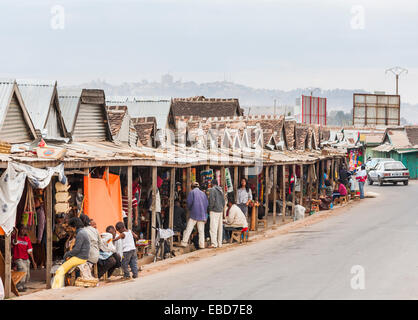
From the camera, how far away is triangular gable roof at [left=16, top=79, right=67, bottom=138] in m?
17.8

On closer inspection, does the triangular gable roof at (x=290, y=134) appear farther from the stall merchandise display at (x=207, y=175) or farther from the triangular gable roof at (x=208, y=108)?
the stall merchandise display at (x=207, y=175)

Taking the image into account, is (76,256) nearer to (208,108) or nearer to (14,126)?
(14,126)

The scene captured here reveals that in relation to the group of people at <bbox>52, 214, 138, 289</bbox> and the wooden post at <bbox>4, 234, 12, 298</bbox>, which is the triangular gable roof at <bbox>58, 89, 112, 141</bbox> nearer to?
the group of people at <bbox>52, 214, 138, 289</bbox>

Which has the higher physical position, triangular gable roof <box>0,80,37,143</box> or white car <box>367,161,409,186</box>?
triangular gable roof <box>0,80,37,143</box>

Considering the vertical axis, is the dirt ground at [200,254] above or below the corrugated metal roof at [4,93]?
below

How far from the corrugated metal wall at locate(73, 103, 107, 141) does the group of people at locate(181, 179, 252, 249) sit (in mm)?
3271

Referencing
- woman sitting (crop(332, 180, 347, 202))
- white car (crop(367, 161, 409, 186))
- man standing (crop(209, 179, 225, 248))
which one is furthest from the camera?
white car (crop(367, 161, 409, 186))

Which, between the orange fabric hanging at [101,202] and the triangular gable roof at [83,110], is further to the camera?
the triangular gable roof at [83,110]

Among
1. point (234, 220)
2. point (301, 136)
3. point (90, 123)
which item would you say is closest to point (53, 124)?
point (90, 123)

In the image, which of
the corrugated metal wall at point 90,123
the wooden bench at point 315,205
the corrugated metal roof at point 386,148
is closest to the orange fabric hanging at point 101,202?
the corrugated metal wall at point 90,123

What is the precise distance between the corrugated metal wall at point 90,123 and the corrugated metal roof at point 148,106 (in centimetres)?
524

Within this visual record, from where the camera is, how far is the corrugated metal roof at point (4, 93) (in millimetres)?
15594

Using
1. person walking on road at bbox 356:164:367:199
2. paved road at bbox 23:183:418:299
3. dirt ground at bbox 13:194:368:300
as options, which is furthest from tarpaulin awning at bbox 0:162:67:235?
person walking on road at bbox 356:164:367:199
